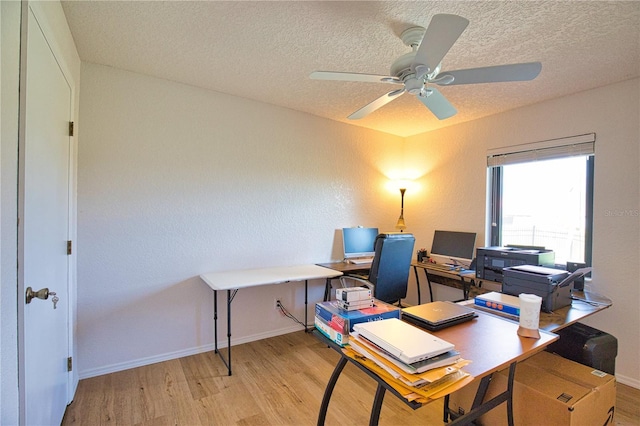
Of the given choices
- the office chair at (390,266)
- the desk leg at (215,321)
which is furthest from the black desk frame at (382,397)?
the desk leg at (215,321)

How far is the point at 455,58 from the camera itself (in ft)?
7.00

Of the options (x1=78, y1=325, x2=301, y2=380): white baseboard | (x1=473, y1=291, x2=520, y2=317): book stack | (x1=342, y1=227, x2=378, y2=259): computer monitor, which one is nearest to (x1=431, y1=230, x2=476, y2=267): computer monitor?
(x1=342, y1=227, x2=378, y2=259): computer monitor

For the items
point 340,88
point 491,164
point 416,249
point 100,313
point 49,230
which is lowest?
point 100,313

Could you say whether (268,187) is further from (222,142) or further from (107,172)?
(107,172)

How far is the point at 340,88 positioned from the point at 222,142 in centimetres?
124

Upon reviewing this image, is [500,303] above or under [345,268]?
above

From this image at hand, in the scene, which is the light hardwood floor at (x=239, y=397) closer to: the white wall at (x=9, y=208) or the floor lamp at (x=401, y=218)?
the white wall at (x=9, y=208)

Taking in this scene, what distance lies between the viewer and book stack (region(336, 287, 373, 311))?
1341mm

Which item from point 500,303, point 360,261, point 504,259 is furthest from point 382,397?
point 360,261

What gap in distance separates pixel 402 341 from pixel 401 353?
0.26 feet

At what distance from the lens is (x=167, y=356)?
8.59 feet

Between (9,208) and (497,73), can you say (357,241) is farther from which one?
(9,208)

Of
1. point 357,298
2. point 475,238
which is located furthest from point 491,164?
point 357,298

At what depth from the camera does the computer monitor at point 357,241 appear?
11.8 ft
